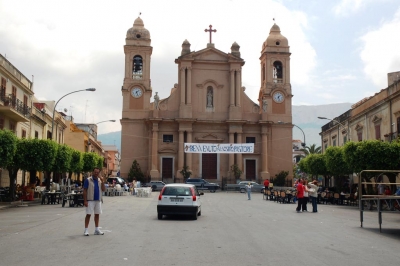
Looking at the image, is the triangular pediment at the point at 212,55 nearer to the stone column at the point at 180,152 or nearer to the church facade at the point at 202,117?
the church facade at the point at 202,117

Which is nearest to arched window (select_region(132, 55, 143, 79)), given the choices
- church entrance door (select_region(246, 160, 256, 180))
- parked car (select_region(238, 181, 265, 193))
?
church entrance door (select_region(246, 160, 256, 180))

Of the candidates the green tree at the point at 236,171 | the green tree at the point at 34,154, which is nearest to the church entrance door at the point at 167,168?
the green tree at the point at 236,171

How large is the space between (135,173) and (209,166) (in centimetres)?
857

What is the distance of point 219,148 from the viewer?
49344mm

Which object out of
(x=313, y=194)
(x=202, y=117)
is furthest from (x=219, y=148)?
(x=313, y=194)

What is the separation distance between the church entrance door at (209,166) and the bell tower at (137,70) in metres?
8.87

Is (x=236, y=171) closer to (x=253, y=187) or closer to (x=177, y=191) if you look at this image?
(x=253, y=187)

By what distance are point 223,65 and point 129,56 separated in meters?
A: 10.9

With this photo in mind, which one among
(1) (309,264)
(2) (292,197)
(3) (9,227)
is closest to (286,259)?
(1) (309,264)

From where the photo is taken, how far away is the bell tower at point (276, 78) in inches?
2194

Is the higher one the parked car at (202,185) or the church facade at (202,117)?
the church facade at (202,117)

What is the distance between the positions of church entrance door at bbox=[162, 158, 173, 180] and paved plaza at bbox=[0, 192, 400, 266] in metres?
37.0

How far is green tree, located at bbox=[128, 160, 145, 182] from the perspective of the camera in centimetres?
5138

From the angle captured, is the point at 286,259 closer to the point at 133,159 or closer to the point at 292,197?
the point at 292,197
